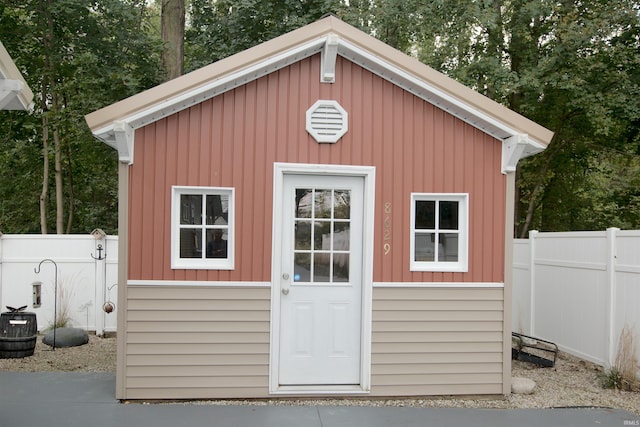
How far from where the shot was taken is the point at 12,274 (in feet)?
29.1

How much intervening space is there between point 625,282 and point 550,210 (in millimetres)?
10785

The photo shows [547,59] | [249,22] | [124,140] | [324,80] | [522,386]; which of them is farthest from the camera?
[249,22]

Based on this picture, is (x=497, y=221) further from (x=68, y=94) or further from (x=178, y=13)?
(x=68, y=94)

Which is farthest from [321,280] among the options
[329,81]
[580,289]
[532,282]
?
[532,282]

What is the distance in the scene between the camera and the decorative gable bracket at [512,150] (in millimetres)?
5691

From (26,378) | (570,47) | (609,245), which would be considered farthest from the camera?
(570,47)

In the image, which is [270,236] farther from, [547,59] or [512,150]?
[547,59]

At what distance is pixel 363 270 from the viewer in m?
5.81

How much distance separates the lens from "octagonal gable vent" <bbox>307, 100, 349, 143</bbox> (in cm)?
572

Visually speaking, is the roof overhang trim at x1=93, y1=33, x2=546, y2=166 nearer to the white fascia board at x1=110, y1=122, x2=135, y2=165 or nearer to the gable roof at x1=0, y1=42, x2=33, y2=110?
the white fascia board at x1=110, y1=122, x2=135, y2=165

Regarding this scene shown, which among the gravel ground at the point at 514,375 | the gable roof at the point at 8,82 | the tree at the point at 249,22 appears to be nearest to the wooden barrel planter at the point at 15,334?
the gravel ground at the point at 514,375

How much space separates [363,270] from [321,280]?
1.39ft

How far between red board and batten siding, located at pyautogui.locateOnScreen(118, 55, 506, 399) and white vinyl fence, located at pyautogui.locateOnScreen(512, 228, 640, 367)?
65.1 inches

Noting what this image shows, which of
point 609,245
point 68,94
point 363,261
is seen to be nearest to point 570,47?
point 609,245
